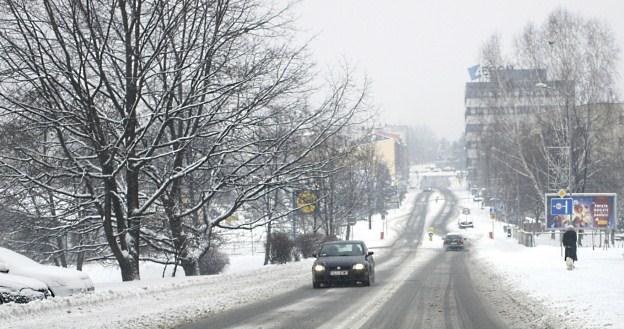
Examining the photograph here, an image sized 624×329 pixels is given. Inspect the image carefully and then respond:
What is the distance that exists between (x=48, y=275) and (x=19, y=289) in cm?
211

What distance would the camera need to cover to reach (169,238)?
2895 centimetres

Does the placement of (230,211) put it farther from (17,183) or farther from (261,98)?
(17,183)

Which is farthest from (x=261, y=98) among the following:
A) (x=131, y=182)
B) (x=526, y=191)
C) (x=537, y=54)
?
(x=526, y=191)

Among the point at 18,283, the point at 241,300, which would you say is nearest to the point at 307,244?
the point at 241,300

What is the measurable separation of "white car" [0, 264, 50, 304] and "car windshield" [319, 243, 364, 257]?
10.8m

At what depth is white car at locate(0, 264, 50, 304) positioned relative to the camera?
14703mm

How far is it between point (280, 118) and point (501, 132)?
137 feet

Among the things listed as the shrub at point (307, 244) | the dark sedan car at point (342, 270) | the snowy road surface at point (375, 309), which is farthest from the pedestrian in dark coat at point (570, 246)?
the shrub at point (307, 244)

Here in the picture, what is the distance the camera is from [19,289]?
15031mm

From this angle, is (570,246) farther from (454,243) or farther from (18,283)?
(454,243)

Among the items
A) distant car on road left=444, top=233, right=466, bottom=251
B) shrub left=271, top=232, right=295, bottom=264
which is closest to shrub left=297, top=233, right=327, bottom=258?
shrub left=271, top=232, right=295, bottom=264

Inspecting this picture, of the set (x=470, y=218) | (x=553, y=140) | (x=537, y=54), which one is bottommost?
(x=470, y=218)

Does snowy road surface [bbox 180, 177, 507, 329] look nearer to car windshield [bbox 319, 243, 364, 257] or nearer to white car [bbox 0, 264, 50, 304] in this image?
car windshield [bbox 319, 243, 364, 257]

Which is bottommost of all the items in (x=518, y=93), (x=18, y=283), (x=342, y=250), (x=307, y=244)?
(x=307, y=244)
